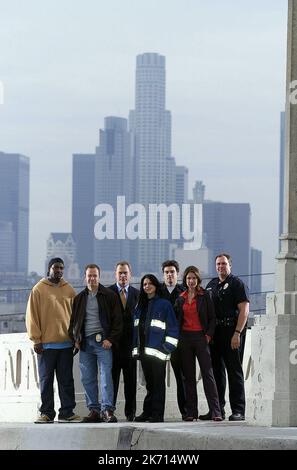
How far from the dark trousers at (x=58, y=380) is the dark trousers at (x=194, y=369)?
1.19 meters

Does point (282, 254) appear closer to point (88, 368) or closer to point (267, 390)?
point (267, 390)

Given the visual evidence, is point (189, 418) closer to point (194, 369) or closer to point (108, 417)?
point (194, 369)

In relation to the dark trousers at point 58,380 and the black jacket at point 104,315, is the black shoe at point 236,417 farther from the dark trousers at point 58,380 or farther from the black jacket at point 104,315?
the dark trousers at point 58,380

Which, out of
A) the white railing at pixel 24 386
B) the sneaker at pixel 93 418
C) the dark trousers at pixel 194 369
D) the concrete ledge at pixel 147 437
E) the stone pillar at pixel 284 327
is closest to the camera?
the concrete ledge at pixel 147 437

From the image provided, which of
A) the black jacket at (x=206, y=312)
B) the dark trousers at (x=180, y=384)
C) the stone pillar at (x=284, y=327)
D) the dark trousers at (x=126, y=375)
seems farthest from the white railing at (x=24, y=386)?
the stone pillar at (x=284, y=327)

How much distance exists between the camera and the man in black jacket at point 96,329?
15164mm

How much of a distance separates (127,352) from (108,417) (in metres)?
0.81

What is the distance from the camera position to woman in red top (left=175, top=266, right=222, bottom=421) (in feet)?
49.7

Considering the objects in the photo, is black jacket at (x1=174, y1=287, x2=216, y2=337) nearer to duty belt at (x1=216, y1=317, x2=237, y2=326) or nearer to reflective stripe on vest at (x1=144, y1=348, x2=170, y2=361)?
duty belt at (x1=216, y1=317, x2=237, y2=326)

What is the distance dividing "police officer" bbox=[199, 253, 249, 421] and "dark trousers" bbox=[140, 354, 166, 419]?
1.67 feet

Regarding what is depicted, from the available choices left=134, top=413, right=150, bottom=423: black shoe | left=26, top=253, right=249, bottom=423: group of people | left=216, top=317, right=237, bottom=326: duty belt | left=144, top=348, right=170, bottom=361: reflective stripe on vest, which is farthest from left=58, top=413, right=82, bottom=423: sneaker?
left=216, top=317, right=237, bottom=326: duty belt

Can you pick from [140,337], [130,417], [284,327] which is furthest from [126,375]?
[284,327]
